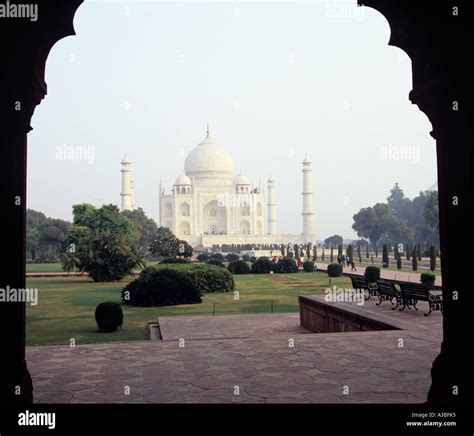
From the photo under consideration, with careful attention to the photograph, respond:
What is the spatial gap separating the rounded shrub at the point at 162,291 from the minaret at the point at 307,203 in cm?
4828

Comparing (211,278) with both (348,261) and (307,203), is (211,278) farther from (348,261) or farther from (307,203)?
(307,203)

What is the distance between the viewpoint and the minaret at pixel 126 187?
61156 millimetres

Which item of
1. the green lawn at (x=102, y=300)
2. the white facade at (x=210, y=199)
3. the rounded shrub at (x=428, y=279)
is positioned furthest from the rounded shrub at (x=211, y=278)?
the white facade at (x=210, y=199)

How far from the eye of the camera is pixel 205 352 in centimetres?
570

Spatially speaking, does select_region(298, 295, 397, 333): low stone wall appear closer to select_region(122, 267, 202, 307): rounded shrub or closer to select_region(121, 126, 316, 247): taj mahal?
select_region(122, 267, 202, 307): rounded shrub

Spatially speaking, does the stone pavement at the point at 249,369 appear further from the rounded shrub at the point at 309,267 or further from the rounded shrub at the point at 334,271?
the rounded shrub at the point at 309,267

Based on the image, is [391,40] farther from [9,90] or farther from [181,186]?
[181,186]

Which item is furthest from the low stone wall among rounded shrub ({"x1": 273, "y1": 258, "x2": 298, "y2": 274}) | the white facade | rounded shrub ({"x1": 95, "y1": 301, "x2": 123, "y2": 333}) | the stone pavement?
the white facade

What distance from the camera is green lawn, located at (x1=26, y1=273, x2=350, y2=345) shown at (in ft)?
27.8

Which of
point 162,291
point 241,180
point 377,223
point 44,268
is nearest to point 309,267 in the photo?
point 162,291

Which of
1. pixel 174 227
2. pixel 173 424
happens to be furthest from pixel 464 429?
pixel 174 227

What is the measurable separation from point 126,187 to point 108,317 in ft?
178

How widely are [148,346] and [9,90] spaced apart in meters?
3.58

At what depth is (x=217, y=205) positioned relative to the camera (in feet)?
221
